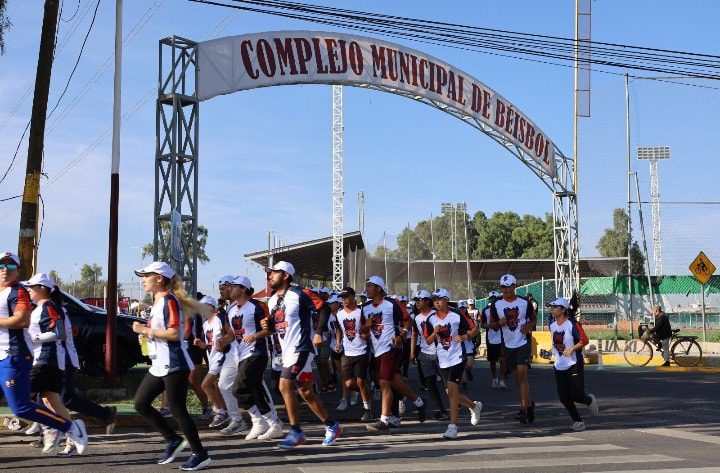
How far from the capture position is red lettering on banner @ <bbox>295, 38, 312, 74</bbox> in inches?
743

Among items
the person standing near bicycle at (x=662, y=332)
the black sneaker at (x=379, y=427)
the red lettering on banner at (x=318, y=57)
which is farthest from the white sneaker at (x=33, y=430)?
the person standing near bicycle at (x=662, y=332)

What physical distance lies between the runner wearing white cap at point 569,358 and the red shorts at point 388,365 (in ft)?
6.40

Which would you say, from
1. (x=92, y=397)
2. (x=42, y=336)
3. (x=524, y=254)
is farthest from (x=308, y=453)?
(x=524, y=254)

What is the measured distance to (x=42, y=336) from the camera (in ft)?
29.2

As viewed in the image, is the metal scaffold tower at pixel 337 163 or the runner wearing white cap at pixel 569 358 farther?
the metal scaffold tower at pixel 337 163

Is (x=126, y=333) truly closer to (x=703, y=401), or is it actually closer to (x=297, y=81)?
(x=297, y=81)

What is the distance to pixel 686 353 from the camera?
24.0 meters

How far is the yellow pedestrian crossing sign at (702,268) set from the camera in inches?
1001

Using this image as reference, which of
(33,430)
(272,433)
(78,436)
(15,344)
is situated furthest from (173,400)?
(33,430)

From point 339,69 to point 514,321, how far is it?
8.84m

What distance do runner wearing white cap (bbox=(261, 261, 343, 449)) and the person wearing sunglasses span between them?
94.7 inches

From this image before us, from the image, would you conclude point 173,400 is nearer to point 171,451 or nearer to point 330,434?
point 171,451

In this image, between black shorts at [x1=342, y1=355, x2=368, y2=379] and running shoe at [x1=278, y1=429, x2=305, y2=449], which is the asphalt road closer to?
running shoe at [x1=278, y1=429, x2=305, y2=449]

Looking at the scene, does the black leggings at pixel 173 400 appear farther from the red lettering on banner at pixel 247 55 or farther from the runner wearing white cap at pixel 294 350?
the red lettering on banner at pixel 247 55
